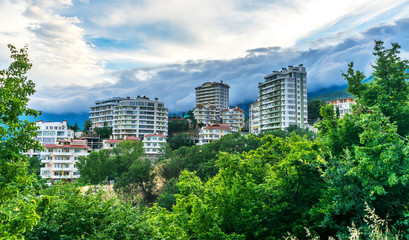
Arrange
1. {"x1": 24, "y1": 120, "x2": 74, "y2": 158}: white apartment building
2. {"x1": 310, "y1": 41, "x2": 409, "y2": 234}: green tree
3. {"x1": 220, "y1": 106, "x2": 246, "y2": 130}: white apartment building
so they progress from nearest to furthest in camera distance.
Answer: {"x1": 310, "y1": 41, "x2": 409, "y2": 234}: green tree
{"x1": 24, "y1": 120, "x2": 74, "y2": 158}: white apartment building
{"x1": 220, "y1": 106, "x2": 246, "y2": 130}: white apartment building

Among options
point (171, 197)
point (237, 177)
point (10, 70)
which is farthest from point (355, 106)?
point (171, 197)

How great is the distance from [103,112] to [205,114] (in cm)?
4245

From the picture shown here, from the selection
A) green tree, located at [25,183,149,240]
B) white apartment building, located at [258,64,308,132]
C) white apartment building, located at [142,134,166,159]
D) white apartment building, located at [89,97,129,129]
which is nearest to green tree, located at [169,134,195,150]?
white apartment building, located at [142,134,166,159]

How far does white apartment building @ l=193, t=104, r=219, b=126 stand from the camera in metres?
123

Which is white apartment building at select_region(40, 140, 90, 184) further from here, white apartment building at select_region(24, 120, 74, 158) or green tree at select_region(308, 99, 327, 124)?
green tree at select_region(308, 99, 327, 124)

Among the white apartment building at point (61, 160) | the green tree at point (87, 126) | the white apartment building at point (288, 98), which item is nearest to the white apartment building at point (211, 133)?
the white apartment building at point (288, 98)

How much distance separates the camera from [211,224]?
555 inches

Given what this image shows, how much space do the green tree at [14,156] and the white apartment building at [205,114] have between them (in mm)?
113770

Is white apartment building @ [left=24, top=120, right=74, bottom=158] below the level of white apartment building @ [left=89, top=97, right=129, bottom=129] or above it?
below

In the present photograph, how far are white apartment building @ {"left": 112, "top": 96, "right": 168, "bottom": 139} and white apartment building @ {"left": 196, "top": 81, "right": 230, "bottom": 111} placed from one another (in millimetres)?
49903

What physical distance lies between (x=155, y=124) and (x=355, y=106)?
84.8 m

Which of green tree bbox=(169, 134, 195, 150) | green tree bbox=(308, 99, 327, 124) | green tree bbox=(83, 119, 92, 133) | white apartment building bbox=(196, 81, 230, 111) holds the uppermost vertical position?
white apartment building bbox=(196, 81, 230, 111)

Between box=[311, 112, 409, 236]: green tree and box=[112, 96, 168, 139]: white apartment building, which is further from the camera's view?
box=[112, 96, 168, 139]: white apartment building

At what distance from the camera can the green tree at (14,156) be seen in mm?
7109
